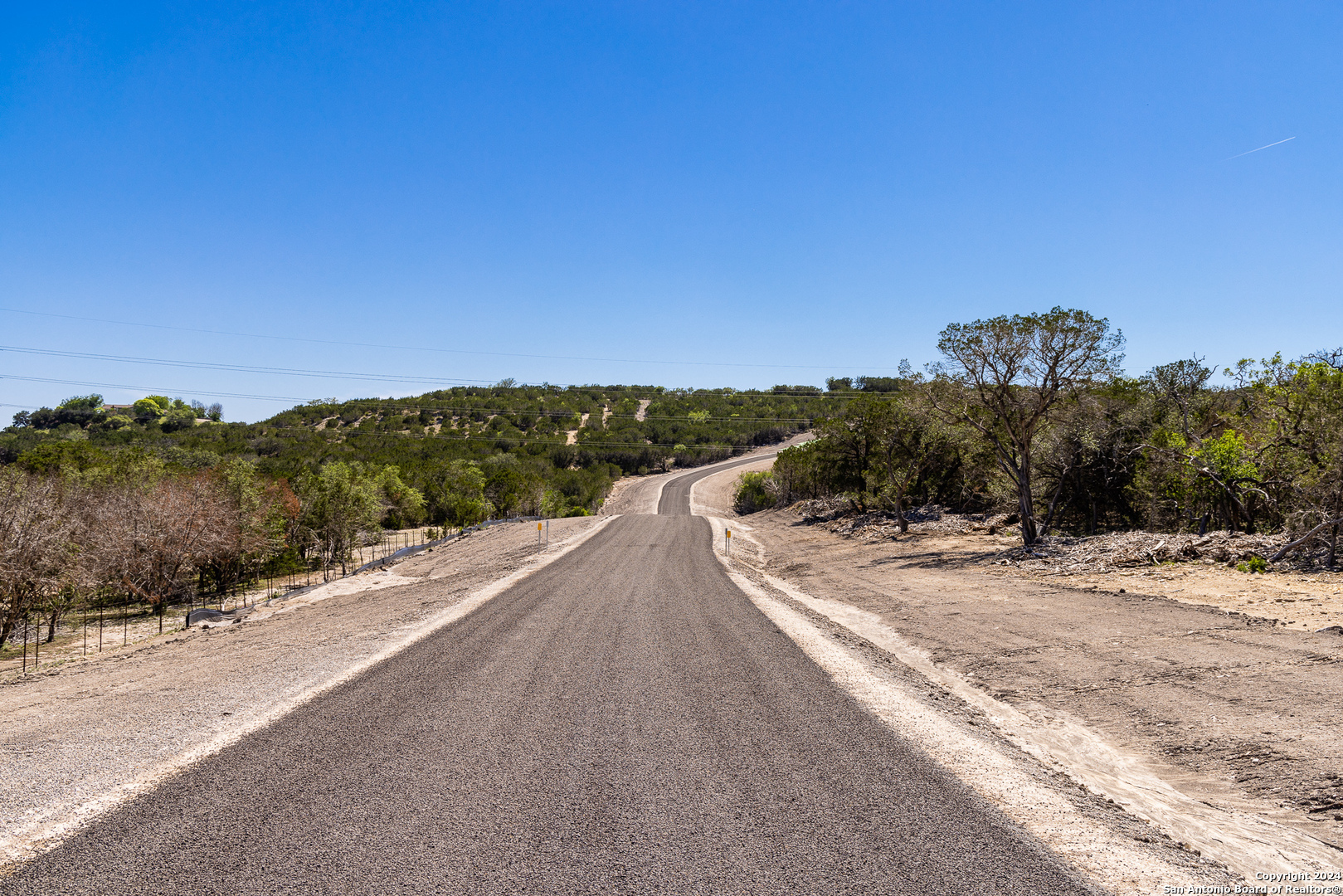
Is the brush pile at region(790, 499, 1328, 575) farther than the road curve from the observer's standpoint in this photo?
No

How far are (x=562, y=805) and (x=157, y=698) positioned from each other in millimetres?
7065

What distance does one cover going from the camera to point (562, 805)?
5301 mm

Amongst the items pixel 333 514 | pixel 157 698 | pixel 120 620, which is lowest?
pixel 120 620

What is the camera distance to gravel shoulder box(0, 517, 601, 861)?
5699 mm

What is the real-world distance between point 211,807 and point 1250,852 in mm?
8054

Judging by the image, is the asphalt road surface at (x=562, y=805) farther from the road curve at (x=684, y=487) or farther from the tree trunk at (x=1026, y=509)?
the road curve at (x=684, y=487)

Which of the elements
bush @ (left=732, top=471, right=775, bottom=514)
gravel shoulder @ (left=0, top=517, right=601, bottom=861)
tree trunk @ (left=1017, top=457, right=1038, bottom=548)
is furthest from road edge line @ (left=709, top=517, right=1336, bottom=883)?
bush @ (left=732, top=471, right=775, bottom=514)

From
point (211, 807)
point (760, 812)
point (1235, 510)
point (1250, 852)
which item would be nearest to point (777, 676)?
point (760, 812)

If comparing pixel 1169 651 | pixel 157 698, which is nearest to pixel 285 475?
pixel 157 698

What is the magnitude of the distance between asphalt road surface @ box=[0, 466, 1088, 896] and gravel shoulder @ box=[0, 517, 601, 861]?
0.59 m

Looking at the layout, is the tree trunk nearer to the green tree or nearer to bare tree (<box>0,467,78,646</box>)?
bare tree (<box>0,467,78,646</box>)

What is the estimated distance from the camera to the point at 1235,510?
22266mm

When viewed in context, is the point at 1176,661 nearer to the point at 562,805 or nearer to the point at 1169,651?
the point at 1169,651

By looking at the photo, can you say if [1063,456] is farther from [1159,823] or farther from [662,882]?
[662,882]
